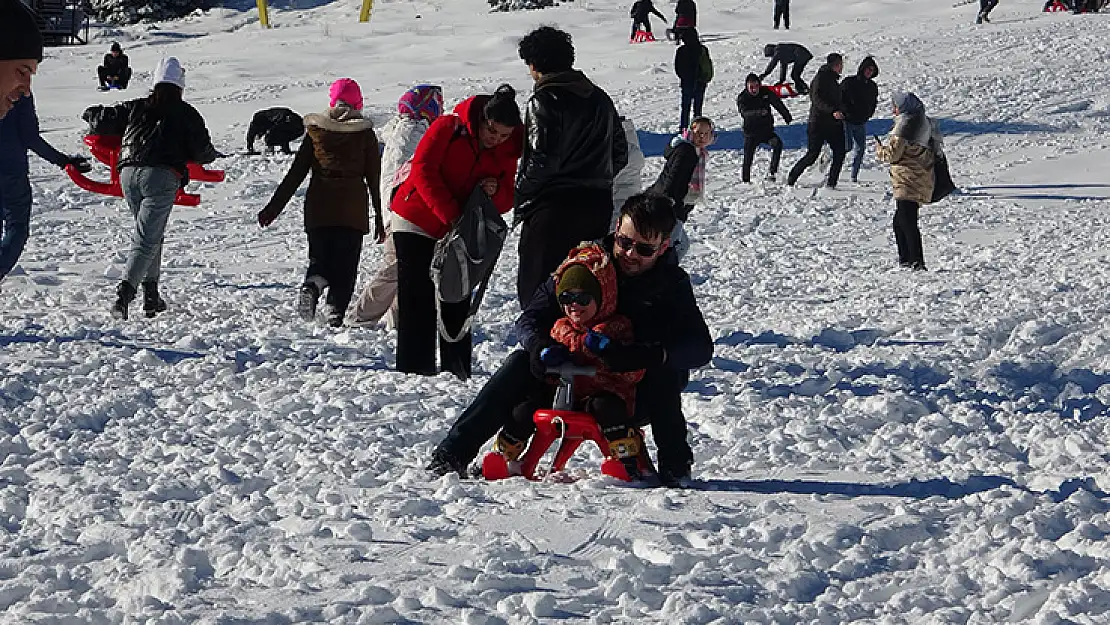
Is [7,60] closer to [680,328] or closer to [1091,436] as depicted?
[680,328]

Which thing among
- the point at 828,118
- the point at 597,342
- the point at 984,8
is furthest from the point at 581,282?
the point at 984,8

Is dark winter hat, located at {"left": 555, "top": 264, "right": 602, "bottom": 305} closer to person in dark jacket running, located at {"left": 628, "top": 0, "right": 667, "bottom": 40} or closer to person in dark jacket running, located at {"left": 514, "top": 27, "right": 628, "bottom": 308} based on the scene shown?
person in dark jacket running, located at {"left": 514, "top": 27, "right": 628, "bottom": 308}

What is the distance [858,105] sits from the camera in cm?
1402

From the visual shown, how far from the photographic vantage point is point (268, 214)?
771cm

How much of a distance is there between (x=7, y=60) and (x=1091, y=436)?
4.43 metres

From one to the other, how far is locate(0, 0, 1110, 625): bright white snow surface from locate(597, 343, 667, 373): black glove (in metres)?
0.42

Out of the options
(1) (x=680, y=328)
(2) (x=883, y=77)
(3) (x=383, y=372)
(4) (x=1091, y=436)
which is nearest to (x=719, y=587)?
(1) (x=680, y=328)

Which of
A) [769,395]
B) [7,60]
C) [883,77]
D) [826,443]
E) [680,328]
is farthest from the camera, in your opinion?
[883,77]

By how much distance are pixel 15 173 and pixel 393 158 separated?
2.29 metres

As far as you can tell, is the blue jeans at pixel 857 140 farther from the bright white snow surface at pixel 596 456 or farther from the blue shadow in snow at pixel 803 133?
the blue shadow in snow at pixel 803 133

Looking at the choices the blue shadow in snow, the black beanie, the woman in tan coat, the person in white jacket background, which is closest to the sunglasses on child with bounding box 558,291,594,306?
the black beanie

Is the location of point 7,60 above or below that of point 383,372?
above

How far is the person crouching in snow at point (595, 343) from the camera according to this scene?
14.3 ft

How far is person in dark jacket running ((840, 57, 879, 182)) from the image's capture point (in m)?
13.9
